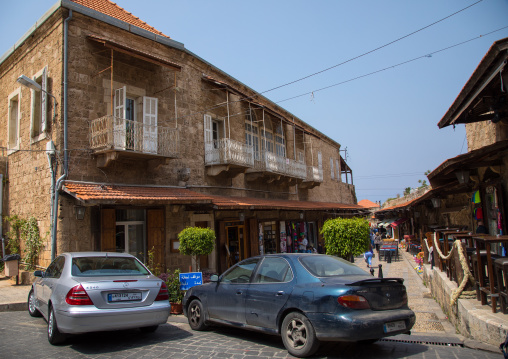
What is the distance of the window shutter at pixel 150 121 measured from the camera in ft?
38.8

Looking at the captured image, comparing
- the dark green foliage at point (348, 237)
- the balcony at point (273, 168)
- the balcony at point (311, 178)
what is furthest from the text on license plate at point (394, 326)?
the balcony at point (311, 178)

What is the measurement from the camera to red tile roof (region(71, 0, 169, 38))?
12389 millimetres

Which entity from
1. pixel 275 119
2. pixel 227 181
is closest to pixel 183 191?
pixel 227 181

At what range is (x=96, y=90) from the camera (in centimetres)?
1140

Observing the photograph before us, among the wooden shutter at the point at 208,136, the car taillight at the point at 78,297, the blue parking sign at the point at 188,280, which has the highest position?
the wooden shutter at the point at 208,136

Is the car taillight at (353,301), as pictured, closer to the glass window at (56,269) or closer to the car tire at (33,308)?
the glass window at (56,269)

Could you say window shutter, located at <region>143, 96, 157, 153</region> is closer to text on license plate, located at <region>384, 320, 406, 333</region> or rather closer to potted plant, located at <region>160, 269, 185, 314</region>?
potted plant, located at <region>160, 269, 185, 314</region>

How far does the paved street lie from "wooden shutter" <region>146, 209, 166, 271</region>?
5.54 m

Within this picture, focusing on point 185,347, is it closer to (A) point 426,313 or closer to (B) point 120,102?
(A) point 426,313

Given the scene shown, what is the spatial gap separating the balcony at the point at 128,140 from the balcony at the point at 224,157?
7.13ft

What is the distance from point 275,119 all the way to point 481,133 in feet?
37.4

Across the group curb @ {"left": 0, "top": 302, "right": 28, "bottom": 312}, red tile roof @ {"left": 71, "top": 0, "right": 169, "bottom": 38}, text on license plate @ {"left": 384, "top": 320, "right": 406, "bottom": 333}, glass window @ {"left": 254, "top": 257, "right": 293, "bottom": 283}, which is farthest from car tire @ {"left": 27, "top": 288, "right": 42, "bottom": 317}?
red tile roof @ {"left": 71, "top": 0, "right": 169, "bottom": 38}

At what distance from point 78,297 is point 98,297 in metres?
0.26

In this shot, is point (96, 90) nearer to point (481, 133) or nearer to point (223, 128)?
point (223, 128)
